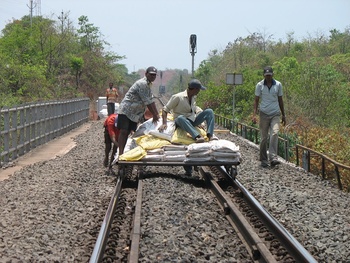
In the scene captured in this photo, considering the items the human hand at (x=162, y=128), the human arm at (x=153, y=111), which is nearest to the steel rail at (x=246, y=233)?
the human hand at (x=162, y=128)

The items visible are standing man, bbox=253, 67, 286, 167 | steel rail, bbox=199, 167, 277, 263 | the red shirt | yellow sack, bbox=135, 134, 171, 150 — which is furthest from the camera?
standing man, bbox=253, 67, 286, 167

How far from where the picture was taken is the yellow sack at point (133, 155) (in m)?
8.82

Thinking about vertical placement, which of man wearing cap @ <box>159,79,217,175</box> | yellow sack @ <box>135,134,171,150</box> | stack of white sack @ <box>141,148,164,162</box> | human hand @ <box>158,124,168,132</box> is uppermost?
man wearing cap @ <box>159,79,217,175</box>

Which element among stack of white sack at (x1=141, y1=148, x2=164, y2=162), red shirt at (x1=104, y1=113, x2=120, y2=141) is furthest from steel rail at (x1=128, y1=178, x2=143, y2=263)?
red shirt at (x1=104, y1=113, x2=120, y2=141)

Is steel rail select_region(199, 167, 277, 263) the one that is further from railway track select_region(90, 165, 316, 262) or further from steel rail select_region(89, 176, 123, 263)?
steel rail select_region(89, 176, 123, 263)

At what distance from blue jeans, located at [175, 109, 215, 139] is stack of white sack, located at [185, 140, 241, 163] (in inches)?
17.2

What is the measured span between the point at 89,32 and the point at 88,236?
181 ft

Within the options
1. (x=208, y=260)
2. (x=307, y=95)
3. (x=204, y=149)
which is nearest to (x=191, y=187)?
(x=204, y=149)

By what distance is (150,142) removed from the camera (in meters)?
9.35

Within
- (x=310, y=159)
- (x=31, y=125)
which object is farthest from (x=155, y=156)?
(x=31, y=125)

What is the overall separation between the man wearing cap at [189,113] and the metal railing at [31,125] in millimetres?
4300

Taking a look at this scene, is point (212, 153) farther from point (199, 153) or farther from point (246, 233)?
point (246, 233)

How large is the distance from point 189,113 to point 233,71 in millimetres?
36071

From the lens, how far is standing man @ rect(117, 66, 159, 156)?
934cm
